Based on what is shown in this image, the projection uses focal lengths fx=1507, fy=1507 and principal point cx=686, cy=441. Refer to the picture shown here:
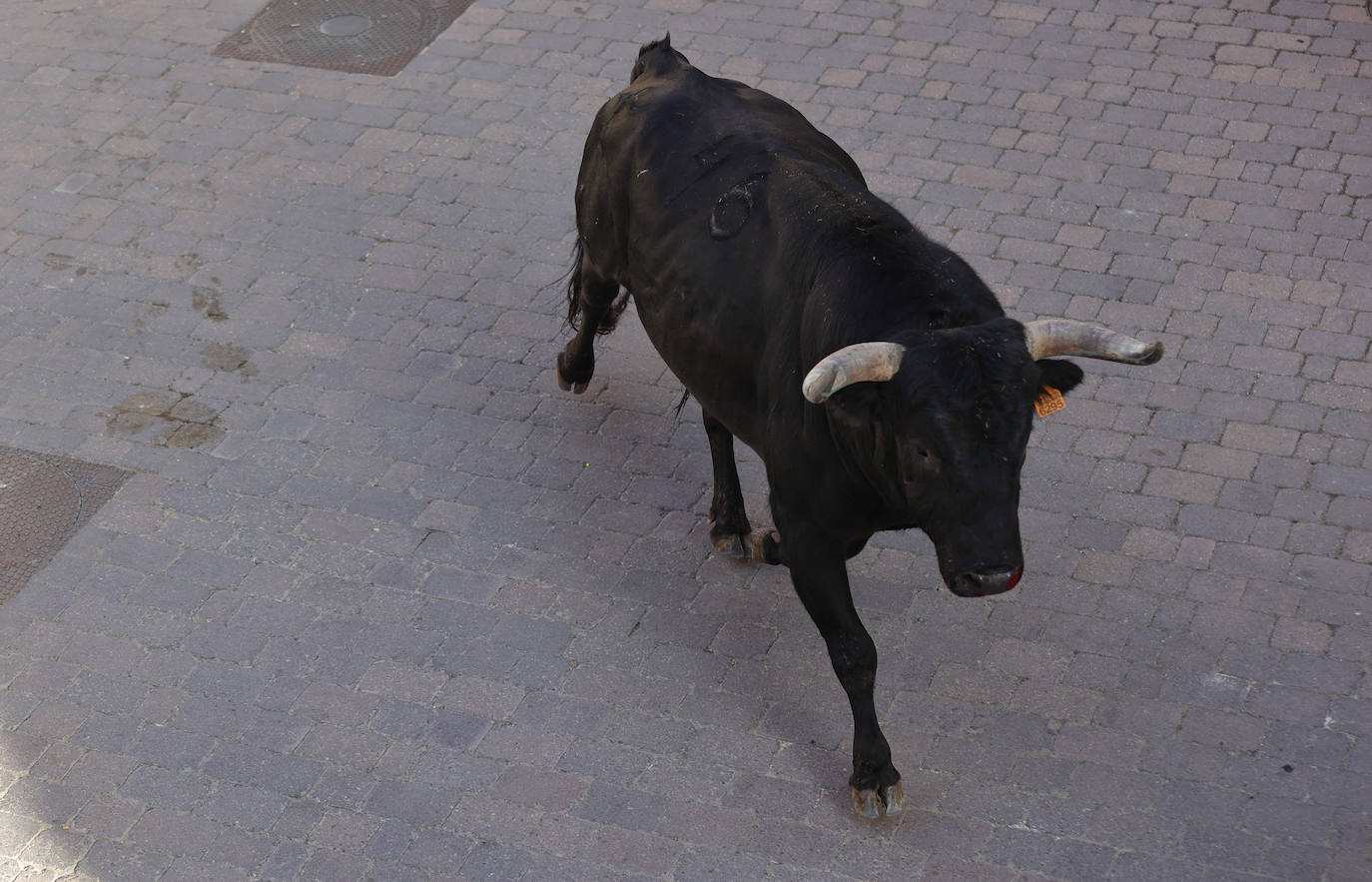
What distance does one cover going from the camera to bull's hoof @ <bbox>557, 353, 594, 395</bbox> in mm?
7919

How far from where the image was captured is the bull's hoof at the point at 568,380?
792cm

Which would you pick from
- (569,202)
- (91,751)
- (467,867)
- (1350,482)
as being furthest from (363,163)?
(1350,482)

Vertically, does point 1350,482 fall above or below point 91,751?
below

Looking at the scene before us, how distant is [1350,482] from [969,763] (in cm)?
252

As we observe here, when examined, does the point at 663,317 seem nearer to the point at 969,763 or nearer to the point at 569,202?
the point at 969,763

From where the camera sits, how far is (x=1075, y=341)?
197 inches

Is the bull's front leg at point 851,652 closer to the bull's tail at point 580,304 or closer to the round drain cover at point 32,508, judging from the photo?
the bull's tail at point 580,304

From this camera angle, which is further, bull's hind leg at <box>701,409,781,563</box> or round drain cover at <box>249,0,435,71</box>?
round drain cover at <box>249,0,435,71</box>

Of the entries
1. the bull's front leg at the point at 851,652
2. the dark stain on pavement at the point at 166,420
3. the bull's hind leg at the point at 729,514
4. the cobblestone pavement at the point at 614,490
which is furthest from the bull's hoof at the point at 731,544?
the dark stain on pavement at the point at 166,420

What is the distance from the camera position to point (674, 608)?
6.79m

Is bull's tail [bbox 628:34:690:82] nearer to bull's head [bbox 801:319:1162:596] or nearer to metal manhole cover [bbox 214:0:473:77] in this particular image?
bull's head [bbox 801:319:1162:596]

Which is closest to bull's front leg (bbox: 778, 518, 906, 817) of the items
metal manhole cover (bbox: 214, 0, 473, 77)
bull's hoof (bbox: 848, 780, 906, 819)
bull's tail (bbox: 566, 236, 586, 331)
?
bull's hoof (bbox: 848, 780, 906, 819)

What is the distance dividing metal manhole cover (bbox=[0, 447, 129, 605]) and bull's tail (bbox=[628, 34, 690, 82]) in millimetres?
3307

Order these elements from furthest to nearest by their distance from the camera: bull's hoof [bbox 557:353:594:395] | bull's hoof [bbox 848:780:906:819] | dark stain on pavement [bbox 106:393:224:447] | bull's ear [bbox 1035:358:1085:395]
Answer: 1. bull's hoof [bbox 557:353:594:395]
2. dark stain on pavement [bbox 106:393:224:447]
3. bull's hoof [bbox 848:780:906:819]
4. bull's ear [bbox 1035:358:1085:395]
